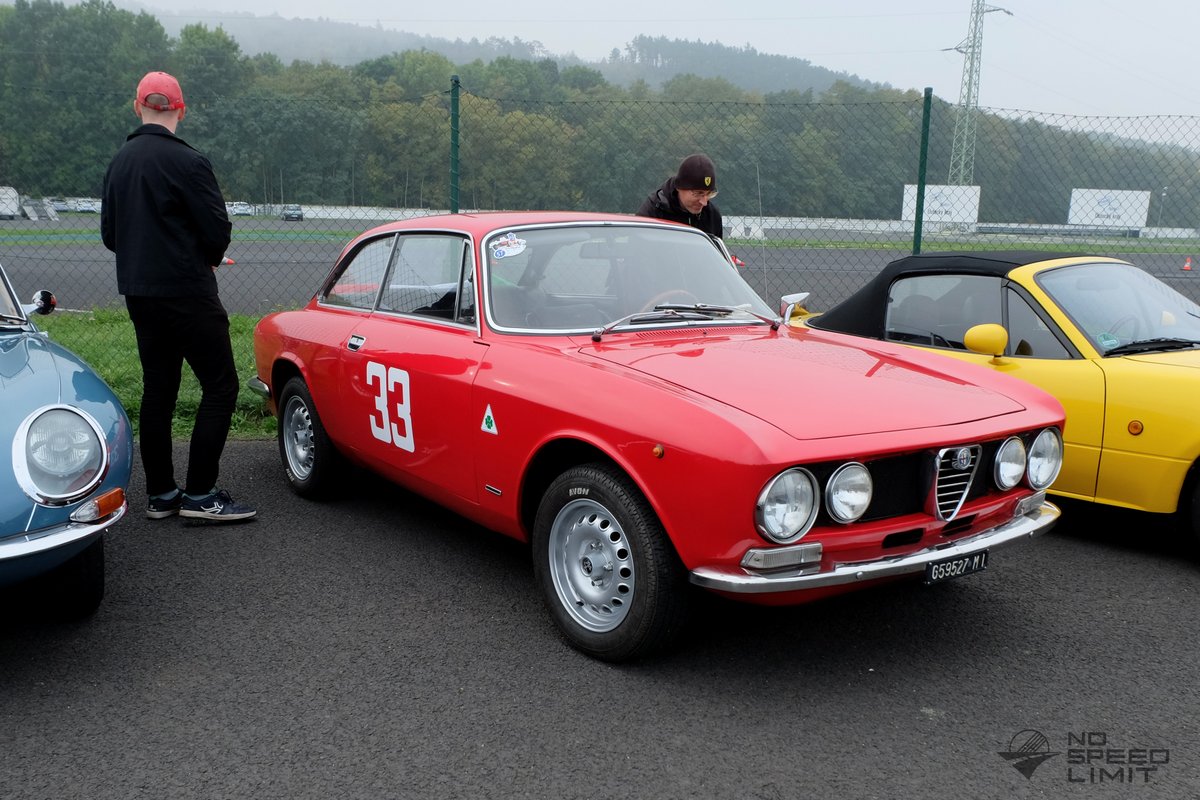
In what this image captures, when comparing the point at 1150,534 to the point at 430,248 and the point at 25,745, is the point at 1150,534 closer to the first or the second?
the point at 430,248

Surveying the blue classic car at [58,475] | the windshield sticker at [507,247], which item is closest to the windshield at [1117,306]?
the windshield sticker at [507,247]

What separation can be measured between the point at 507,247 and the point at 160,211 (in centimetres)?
161

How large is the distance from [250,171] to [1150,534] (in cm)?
925

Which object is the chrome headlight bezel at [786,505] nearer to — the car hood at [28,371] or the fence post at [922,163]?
the car hood at [28,371]

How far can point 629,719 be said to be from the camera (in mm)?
2947

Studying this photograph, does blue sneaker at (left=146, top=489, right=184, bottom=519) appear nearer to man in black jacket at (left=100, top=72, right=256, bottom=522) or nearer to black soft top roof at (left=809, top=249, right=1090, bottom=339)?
man in black jacket at (left=100, top=72, right=256, bottom=522)

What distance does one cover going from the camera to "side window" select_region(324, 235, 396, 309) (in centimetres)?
479

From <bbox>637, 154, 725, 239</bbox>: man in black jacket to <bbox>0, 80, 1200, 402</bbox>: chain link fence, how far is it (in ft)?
6.55

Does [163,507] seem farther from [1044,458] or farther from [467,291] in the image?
[1044,458]

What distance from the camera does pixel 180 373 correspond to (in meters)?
4.75

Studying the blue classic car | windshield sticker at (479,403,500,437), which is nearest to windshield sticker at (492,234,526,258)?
windshield sticker at (479,403,500,437)

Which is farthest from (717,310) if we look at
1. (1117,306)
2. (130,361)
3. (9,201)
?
(9,201)

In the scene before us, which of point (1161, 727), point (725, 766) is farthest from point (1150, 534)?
point (725, 766)

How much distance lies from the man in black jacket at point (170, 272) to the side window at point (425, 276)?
0.80 m
